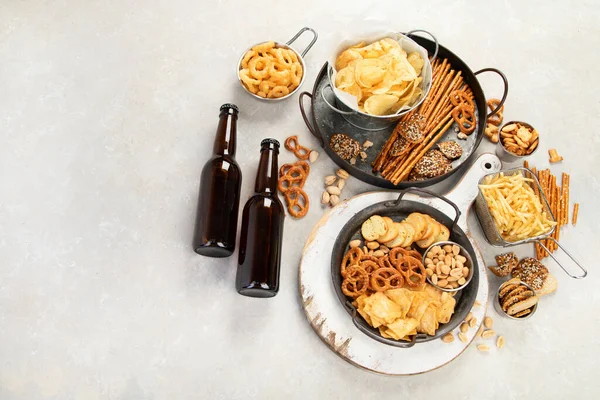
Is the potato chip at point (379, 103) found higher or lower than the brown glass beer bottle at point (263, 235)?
higher

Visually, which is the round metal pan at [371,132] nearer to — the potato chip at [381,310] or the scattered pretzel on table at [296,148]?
the scattered pretzel on table at [296,148]

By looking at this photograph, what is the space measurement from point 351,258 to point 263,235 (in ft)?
0.95

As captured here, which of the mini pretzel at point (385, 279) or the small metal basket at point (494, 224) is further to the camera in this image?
the small metal basket at point (494, 224)

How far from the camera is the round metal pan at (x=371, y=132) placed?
1810mm

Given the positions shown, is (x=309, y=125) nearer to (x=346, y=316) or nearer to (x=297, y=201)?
(x=297, y=201)

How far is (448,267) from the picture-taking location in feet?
5.35

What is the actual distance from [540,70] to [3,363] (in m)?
2.17

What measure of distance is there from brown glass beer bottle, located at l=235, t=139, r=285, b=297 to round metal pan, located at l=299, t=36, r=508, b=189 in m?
0.26

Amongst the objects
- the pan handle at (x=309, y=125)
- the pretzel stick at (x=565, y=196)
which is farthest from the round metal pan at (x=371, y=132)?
the pretzel stick at (x=565, y=196)

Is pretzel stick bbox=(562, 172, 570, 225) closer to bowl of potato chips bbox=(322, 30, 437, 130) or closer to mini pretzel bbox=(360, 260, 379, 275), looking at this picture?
bowl of potato chips bbox=(322, 30, 437, 130)

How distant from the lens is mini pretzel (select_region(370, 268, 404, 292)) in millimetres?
1610

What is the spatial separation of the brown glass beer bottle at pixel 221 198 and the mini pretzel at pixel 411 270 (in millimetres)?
533

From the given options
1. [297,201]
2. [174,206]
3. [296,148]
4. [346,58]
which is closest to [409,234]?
[297,201]

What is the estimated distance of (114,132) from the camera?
186 cm
